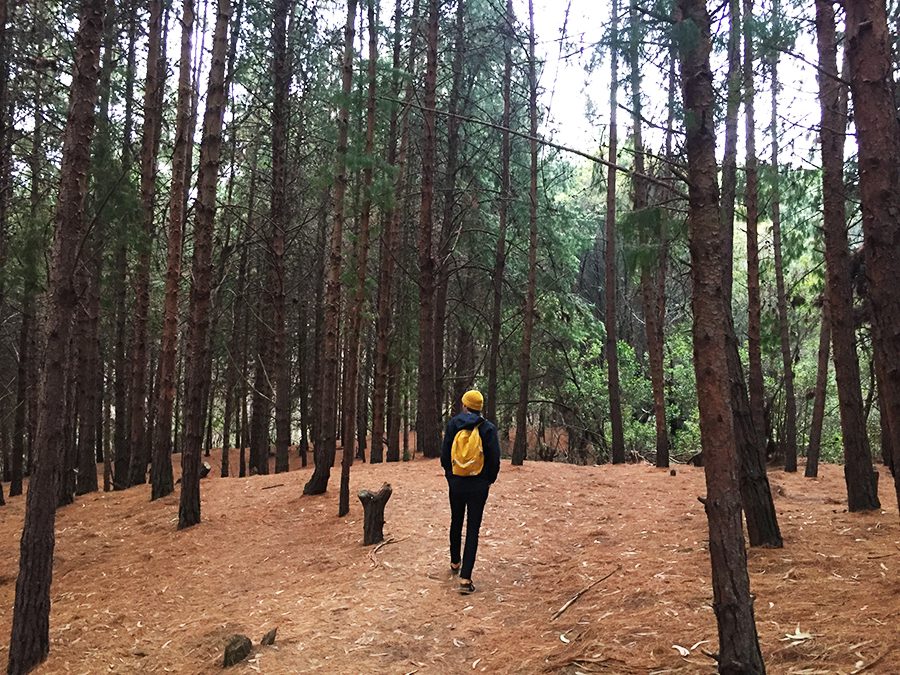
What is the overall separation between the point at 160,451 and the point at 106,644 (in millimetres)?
5506

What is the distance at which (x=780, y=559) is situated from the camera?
5945 millimetres

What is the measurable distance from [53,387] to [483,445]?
391 centimetres

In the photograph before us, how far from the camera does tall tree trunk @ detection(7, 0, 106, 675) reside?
572 centimetres

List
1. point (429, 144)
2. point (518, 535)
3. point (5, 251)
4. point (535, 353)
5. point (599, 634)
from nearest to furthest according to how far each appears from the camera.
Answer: point (599, 634) → point (518, 535) → point (5, 251) → point (429, 144) → point (535, 353)

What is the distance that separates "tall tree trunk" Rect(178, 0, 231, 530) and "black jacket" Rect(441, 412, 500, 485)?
15.3ft

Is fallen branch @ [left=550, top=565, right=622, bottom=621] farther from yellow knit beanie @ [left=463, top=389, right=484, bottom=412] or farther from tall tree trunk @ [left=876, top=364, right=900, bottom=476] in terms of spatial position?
tall tree trunk @ [left=876, top=364, right=900, bottom=476]

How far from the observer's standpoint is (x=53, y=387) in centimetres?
587

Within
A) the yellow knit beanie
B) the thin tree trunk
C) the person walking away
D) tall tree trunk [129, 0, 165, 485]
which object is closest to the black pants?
the person walking away

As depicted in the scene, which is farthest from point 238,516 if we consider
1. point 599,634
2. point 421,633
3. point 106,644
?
point 599,634

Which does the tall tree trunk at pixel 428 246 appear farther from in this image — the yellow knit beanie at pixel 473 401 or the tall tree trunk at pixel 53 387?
the tall tree trunk at pixel 53 387

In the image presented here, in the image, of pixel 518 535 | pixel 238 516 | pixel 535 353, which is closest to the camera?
pixel 518 535

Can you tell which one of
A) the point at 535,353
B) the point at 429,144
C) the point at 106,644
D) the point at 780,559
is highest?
the point at 429,144

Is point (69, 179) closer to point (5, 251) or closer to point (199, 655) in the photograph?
point (199, 655)

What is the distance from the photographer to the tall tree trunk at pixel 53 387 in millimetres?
5719
